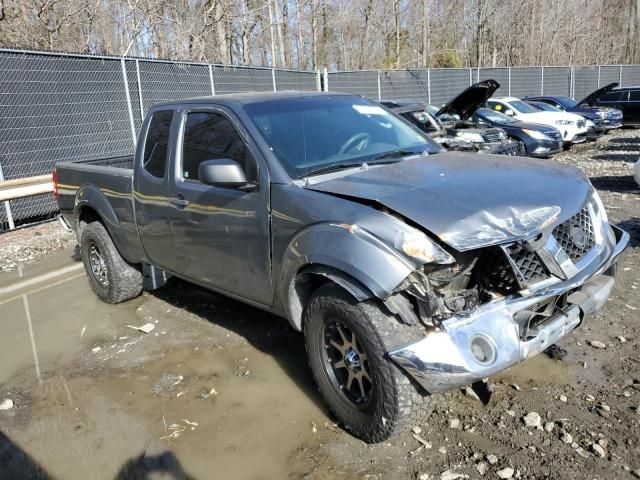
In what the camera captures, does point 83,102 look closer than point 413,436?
No

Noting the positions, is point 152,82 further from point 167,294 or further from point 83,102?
point 167,294

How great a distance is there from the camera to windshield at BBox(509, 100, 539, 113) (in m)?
15.8

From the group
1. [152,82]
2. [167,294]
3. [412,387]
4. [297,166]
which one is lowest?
[167,294]

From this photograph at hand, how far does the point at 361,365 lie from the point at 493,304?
781mm

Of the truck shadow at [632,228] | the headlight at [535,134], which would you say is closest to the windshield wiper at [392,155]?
the truck shadow at [632,228]

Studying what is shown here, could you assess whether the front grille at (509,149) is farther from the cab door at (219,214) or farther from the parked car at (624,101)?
the parked car at (624,101)

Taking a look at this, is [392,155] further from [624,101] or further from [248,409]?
[624,101]

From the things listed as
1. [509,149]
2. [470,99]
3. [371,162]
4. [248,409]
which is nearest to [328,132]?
[371,162]

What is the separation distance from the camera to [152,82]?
36.6ft

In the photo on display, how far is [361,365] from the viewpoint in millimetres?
2988

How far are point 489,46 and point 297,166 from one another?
3907 cm

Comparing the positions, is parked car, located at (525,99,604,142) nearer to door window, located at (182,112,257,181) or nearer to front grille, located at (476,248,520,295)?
door window, located at (182,112,257,181)

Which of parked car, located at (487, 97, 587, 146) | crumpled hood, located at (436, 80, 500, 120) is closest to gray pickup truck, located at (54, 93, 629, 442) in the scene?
crumpled hood, located at (436, 80, 500, 120)

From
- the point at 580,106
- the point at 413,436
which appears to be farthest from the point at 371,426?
the point at 580,106
